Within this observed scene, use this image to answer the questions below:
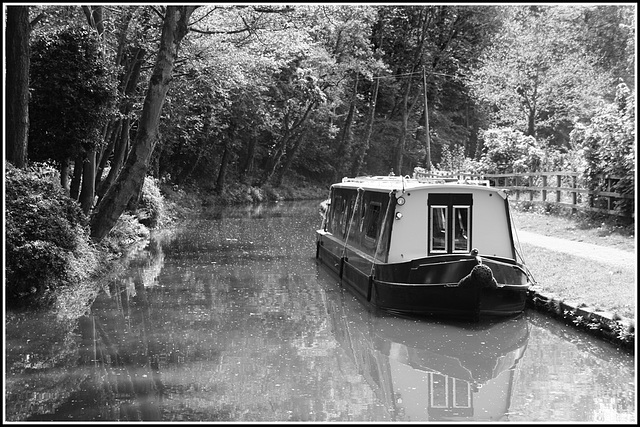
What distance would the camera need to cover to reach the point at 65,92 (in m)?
16.8

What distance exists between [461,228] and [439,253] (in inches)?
22.3

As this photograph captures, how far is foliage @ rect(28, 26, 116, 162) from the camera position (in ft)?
54.9

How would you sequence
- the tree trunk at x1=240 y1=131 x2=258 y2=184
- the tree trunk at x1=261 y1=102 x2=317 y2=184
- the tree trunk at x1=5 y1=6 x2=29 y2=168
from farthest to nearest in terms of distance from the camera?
1. the tree trunk at x1=240 y1=131 x2=258 y2=184
2. the tree trunk at x1=261 y1=102 x2=317 y2=184
3. the tree trunk at x1=5 y1=6 x2=29 y2=168

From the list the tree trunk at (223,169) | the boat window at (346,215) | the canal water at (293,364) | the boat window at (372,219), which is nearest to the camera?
the canal water at (293,364)

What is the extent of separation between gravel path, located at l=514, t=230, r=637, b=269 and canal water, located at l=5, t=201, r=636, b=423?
2680 millimetres

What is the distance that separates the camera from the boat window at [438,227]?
13453 mm

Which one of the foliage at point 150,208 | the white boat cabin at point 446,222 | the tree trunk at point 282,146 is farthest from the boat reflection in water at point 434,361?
the tree trunk at point 282,146

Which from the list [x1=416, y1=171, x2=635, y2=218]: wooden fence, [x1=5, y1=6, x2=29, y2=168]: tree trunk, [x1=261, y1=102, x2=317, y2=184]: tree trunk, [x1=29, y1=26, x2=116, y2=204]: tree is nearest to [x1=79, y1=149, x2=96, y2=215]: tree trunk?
[x1=29, y1=26, x2=116, y2=204]: tree

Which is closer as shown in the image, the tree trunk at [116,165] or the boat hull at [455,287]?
the boat hull at [455,287]

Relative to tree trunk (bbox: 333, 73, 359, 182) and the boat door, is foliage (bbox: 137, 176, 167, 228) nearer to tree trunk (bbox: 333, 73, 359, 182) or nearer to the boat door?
the boat door

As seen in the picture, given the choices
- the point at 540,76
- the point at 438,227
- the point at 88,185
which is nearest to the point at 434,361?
the point at 438,227

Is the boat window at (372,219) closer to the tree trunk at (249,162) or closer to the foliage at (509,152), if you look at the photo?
the foliage at (509,152)

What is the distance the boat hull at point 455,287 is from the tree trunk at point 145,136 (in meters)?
6.40

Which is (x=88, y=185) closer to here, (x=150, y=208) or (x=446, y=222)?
(x=150, y=208)
